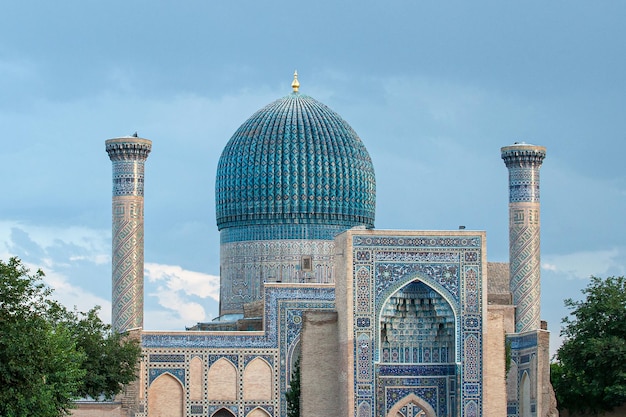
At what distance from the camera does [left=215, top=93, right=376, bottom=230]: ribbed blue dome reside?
39750 millimetres

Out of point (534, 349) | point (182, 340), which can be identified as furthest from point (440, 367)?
point (182, 340)

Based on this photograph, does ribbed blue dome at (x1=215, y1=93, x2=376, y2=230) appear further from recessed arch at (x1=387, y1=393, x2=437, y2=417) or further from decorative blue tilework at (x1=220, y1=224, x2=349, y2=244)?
recessed arch at (x1=387, y1=393, x2=437, y2=417)

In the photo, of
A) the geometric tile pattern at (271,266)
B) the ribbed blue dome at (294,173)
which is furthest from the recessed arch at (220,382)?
the ribbed blue dome at (294,173)

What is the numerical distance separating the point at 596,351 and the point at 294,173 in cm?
921

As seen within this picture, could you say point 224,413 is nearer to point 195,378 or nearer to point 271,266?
point 195,378

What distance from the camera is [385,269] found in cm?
2984

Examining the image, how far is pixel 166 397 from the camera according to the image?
3469 cm

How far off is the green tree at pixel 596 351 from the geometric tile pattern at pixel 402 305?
15.7ft

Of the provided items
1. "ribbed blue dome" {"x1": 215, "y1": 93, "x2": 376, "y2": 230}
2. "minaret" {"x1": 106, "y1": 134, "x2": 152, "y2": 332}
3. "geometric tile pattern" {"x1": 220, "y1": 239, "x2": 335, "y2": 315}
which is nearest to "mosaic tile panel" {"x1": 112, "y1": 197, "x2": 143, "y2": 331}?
"minaret" {"x1": 106, "y1": 134, "x2": 152, "y2": 332}

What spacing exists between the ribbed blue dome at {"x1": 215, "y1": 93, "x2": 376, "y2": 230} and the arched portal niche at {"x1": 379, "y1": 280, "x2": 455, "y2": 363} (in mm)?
9481

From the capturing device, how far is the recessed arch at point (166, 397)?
34562 mm

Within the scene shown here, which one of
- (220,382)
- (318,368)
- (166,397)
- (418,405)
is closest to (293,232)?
(220,382)

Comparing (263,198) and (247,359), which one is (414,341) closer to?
(247,359)

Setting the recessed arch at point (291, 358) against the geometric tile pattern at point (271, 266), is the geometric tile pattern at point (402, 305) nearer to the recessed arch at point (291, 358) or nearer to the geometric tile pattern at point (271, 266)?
the recessed arch at point (291, 358)
